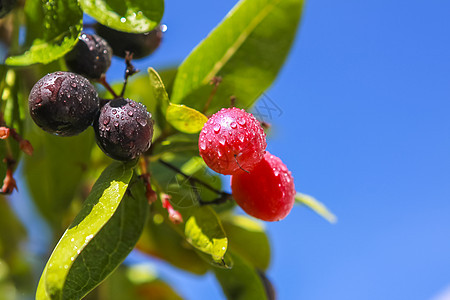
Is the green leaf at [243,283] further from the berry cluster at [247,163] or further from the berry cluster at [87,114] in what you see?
the berry cluster at [87,114]

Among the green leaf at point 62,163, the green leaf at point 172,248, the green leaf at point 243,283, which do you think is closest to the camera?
the green leaf at point 243,283

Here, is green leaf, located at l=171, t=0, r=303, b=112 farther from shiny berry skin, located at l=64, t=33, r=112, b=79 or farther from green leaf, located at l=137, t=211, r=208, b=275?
green leaf, located at l=137, t=211, r=208, b=275

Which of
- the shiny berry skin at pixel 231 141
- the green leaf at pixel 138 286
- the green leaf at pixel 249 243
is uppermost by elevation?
the shiny berry skin at pixel 231 141

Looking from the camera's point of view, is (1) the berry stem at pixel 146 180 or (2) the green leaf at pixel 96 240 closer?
(2) the green leaf at pixel 96 240

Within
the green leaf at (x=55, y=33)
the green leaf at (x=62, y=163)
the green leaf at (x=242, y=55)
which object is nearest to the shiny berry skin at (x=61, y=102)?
the green leaf at (x=55, y=33)

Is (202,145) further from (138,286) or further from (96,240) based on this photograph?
(138,286)

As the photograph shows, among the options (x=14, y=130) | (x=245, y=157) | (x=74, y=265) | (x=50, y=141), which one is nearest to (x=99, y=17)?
(x=14, y=130)

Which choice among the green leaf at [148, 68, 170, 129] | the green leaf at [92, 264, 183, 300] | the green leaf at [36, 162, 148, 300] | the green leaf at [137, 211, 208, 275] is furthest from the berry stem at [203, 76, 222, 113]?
the green leaf at [92, 264, 183, 300]

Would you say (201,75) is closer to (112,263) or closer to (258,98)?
(258,98)
